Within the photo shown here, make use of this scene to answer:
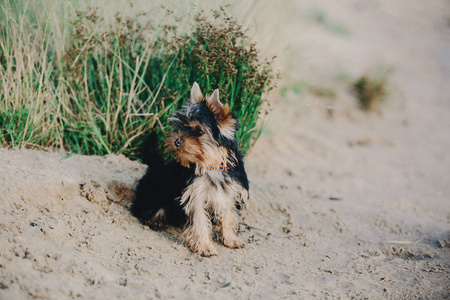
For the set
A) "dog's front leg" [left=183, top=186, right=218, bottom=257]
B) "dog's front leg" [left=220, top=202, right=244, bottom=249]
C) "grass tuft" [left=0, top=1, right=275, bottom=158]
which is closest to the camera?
"dog's front leg" [left=183, top=186, right=218, bottom=257]

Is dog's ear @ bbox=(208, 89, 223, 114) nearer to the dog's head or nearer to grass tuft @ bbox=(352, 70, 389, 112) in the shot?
the dog's head

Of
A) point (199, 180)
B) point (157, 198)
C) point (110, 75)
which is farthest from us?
point (110, 75)

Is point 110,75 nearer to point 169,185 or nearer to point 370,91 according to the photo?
point 169,185

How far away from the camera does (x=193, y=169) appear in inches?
143

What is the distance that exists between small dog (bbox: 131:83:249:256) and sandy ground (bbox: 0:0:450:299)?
0.17 m

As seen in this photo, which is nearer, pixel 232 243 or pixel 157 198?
pixel 232 243

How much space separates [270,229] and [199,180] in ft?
3.81

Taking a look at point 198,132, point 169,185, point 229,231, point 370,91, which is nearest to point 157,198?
point 169,185

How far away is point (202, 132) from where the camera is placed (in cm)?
342

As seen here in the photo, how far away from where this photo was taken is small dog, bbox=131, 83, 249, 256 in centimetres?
340

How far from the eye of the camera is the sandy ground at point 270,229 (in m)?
2.84

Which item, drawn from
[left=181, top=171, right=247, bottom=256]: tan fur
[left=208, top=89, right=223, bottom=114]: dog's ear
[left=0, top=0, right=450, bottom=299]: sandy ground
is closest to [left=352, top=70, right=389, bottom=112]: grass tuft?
[left=0, top=0, right=450, bottom=299]: sandy ground

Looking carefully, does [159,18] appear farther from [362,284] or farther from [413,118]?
[413,118]

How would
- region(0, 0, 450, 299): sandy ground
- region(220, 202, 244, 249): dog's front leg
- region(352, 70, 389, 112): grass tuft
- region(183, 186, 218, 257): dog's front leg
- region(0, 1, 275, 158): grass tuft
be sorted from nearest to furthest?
1. region(0, 0, 450, 299): sandy ground
2. region(183, 186, 218, 257): dog's front leg
3. region(220, 202, 244, 249): dog's front leg
4. region(0, 1, 275, 158): grass tuft
5. region(352, 70, 389, 112): grass tuft
